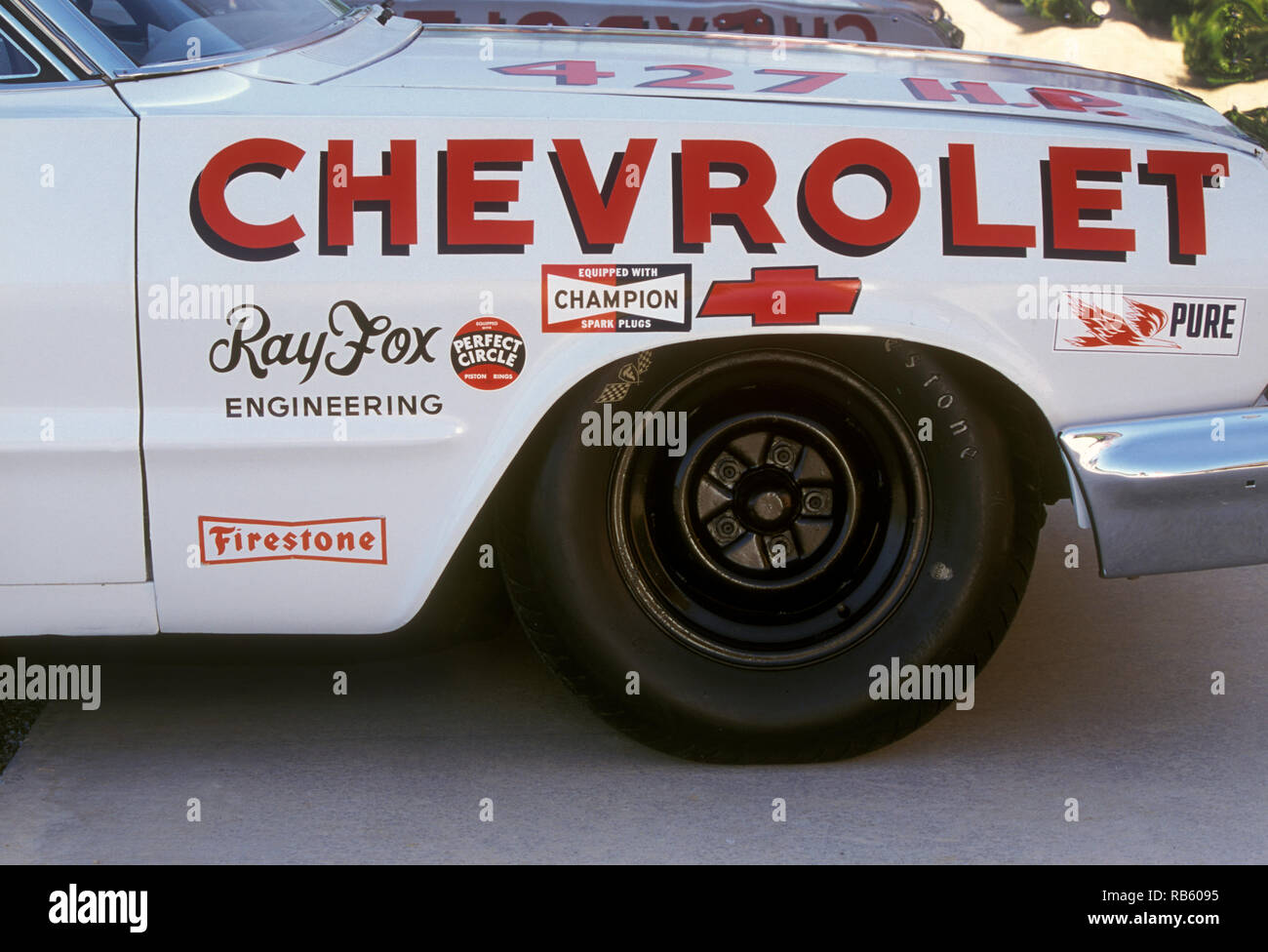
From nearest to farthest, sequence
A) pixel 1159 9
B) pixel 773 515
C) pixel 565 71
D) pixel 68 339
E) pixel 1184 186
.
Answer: pixel 68 339, pixel 1184 186, pixel 773 515, pixel 565 71, pixel 1159 9

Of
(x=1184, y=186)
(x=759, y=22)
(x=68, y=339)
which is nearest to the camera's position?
(x=68, y=339)

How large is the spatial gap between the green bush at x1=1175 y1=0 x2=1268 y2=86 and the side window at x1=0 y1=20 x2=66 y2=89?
12078mm

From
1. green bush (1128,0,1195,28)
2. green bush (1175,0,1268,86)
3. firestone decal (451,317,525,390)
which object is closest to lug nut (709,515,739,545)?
firestone decal (451,317,525,390)

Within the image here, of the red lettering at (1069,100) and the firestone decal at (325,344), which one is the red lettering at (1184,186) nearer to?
Answer: the red lettering at (1069,100)

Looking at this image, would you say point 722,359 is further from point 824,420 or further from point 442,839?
point 442,839

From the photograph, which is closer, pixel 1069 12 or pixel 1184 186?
pixel 1184 186

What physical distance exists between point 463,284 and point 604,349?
26cm

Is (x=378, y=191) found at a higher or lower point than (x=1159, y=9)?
higher

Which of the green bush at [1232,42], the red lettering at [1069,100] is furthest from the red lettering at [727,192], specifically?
the green bush at [1232,42]

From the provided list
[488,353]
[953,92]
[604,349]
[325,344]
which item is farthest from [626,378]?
[953,92]

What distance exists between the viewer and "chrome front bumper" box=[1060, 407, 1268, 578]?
8.48 ft

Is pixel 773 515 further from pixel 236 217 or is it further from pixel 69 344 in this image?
pixel 69 344

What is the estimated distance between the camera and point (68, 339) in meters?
2.50
